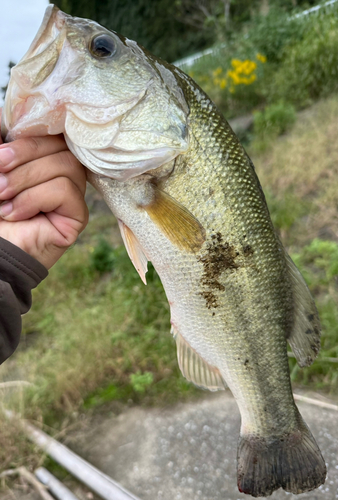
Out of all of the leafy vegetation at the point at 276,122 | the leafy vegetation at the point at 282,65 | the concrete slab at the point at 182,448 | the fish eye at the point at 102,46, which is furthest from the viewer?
the leafy vegetation at the point at 282,65

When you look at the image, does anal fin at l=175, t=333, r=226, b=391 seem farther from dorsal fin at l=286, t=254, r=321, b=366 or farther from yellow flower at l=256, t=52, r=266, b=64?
yellow flower at l=256, t=52, r=266, b=64

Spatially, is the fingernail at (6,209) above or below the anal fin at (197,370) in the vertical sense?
above

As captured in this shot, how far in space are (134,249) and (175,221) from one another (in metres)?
0.22

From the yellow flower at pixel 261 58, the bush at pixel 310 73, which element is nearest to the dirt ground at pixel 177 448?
the bush at pixel 310 73

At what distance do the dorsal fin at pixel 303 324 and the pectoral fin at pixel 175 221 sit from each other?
18.2 inches

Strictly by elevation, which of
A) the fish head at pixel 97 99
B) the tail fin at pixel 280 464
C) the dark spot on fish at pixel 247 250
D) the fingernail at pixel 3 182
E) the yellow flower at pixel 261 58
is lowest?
the tail fin at pixel 280 464

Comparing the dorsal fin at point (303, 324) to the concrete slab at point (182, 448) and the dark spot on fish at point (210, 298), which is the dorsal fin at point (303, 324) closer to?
the dark spot on fish at point (210, 298)

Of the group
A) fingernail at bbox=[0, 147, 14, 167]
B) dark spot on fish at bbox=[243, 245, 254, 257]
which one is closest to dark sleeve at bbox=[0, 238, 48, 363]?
fingernail at bbox=[0, 147, 14, 167]

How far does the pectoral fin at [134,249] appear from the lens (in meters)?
1.38

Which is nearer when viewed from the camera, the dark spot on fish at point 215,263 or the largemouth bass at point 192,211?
the largemouth bass at point 192,211

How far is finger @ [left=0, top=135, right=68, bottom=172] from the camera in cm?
119

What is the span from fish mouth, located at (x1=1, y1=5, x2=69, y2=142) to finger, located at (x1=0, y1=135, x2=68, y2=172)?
4 centimetres

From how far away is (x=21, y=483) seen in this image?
240 cm

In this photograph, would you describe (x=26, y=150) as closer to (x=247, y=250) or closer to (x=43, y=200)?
(x=43, y=200)
